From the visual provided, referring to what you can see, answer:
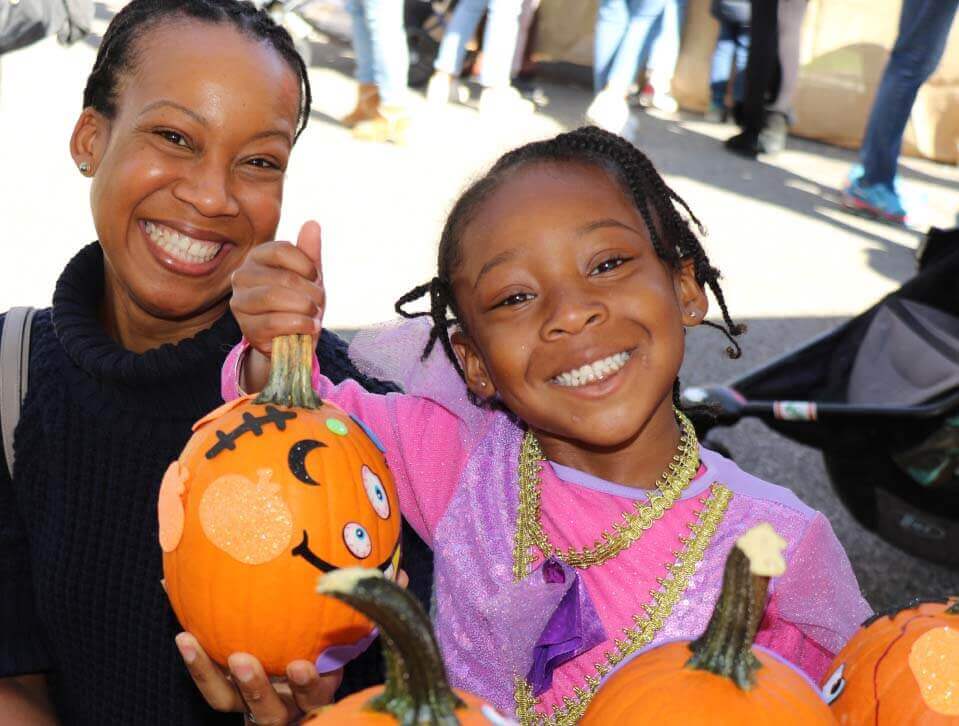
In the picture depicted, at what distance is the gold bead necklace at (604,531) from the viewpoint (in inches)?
76.4

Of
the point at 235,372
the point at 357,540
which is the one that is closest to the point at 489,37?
the point at 235,372

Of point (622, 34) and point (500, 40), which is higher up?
point (622, 34)

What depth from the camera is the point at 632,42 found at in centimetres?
952

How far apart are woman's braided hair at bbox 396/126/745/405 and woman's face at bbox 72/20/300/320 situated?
1.26 feet

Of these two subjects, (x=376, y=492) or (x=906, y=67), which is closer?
(x=376, y=492)

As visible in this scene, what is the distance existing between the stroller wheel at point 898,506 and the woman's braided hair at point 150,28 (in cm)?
264

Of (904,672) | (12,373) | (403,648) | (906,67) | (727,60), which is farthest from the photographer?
(727,60)

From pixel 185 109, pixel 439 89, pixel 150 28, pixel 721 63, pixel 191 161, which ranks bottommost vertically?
pixel 439 89

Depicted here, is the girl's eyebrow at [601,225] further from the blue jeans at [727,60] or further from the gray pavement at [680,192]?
the blue jeans at [727,60]

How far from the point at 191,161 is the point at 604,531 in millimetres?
1079

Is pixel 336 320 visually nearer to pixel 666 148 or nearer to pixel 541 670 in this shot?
pixel 541 670

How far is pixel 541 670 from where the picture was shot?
1.86m

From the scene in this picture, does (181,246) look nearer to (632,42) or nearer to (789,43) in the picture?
(632,42)

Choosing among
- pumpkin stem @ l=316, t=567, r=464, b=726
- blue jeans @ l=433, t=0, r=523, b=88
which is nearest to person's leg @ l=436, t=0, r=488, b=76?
blue jeans @ l=433, t=0, r=523, b=88
